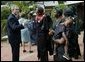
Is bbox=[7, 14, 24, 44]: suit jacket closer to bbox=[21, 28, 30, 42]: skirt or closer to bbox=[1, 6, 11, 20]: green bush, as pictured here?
bbox=[21, 28, 30, 42]: skirt

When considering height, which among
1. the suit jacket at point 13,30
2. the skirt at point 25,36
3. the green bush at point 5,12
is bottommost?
the green bush at point 5,12

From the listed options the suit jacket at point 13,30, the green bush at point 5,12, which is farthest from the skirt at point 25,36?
the green bush at point 5,12

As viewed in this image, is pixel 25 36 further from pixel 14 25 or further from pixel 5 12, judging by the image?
pixel 5 12

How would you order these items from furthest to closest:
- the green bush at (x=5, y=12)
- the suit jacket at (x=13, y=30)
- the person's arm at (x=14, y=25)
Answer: the green bush at (x=5, y=12), the suit jacket at (x=13, y=30), the person's arm at (x=14, y=25)

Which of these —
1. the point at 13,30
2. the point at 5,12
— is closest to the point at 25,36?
the point at 13,30

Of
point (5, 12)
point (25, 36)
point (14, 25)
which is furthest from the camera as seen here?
point (5, 12)

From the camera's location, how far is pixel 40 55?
888 cm

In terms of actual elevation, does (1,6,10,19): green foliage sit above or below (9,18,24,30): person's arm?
below

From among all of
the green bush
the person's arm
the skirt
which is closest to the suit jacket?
the person's arm

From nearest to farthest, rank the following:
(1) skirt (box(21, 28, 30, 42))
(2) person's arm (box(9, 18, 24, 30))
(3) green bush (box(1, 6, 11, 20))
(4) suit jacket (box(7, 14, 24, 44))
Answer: (2) person's arm (box(9, 18, 24, 30)) < (4) suit jacket (box(7, 14, 24, 44)) < (1) skirt (box(21, 28, 30, 42)) < (3) green bush (box(1, 6, 11, 20))

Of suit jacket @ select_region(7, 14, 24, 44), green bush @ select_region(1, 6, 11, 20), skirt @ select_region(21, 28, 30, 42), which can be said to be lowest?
green bush @ select_region(1, 6, 11, 20)

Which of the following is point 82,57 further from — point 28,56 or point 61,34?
point 61,34

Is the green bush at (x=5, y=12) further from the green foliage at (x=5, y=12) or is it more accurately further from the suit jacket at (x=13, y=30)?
the suit jacket at (x=13, y=30)

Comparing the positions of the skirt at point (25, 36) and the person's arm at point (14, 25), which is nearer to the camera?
the person's arm at point (14, 25)
